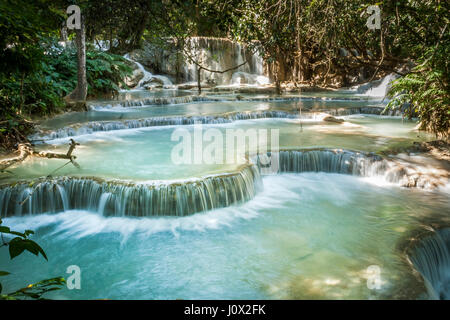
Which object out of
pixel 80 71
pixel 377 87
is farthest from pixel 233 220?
pixel 377 87

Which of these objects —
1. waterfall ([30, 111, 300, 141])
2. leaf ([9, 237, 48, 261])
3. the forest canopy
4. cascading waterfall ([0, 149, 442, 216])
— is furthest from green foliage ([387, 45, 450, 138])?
leaf ([9, 237, 48, 261])

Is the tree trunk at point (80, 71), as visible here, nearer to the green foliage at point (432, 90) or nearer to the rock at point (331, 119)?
the rock at point (331, 119)

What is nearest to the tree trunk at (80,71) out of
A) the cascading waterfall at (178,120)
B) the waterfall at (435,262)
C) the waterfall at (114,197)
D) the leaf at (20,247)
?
the cascading waterfall at (178,120)

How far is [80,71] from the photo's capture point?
37.7 ft

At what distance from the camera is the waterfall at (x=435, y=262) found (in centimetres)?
409

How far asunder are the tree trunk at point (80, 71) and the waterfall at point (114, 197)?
6903mm

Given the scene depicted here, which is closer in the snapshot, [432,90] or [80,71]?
[432,90]

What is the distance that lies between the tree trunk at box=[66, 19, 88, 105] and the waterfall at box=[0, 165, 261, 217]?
6.90 meters

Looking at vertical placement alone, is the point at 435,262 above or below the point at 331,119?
below

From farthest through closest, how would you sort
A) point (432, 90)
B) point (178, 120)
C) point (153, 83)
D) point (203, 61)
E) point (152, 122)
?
point (203, 61) < point (153, 83) < point (178, 120) < point (152, 122) < point (432, 90)

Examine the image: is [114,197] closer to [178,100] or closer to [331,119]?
[331,119]

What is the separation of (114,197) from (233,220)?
186cm
